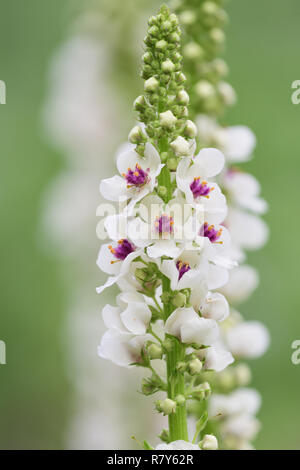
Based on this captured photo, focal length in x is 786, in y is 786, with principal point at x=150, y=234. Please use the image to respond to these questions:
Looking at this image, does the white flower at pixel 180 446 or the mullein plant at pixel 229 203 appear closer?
the white flower at pixel 180 446

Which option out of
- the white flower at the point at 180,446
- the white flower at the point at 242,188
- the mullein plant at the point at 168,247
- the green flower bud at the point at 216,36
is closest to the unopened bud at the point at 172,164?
the mullein plant at the point at 168,247

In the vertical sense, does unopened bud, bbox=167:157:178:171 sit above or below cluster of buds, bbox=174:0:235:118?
below

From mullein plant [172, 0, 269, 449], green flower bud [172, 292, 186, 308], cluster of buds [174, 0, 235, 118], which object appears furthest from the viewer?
cluster of buds [174, 0, 235, 118]

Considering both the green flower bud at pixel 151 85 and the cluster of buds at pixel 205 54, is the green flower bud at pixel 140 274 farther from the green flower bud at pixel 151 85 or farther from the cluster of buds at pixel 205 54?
the cluster of buds at pixel 205 54

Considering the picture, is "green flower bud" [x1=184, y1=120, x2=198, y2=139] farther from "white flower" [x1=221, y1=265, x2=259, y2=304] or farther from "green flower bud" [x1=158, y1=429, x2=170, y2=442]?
"white flower" [x1=221, y1=265, x2=259, y2=304]

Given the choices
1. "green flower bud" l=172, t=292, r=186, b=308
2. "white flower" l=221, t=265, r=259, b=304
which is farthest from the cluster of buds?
"green flower bud" l=172, t=292, r=186, b=308

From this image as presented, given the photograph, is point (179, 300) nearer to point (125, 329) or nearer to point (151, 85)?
point (125, 329)

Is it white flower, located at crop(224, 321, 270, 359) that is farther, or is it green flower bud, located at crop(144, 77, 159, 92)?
white flower, located at crop(224, 321, 270, 359)

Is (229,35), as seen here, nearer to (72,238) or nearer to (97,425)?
(72,238)

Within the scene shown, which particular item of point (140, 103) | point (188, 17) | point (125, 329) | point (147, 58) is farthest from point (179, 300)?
point (188, 17)
